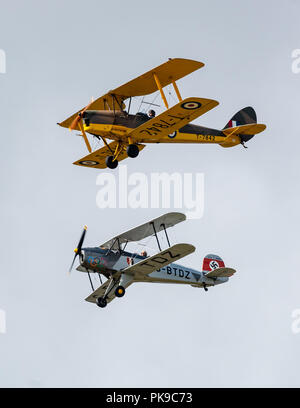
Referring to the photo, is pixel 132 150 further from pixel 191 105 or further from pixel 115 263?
pixel 115 263

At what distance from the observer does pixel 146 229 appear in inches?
1260

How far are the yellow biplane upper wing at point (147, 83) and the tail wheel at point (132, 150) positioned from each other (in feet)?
4.03

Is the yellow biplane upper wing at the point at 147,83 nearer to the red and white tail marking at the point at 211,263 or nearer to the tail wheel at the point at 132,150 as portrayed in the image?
the tail wheel at the point at 132,150

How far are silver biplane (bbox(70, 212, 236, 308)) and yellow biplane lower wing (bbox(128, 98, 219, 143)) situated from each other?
7.46 feet

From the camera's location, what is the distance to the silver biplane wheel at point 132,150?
30.5 metres

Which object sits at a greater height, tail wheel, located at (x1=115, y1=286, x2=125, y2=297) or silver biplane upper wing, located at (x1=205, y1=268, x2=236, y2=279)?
silver biplane upper wing, located at (x1=205, y1=268, x2=236, y2=279)

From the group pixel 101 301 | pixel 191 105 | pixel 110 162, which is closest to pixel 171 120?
pixel 191 105

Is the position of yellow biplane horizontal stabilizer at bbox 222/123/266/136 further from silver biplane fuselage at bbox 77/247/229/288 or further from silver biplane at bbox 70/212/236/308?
silver biplane fuselage at bbox 77/247/229/288

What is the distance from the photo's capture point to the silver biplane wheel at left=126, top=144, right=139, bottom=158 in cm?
3048

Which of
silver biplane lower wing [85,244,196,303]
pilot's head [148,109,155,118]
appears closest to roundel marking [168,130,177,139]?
pilot's head [148,109,155,118]

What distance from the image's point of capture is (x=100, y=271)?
31250 mm

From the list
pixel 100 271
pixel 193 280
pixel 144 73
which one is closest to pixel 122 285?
pixel 100 271
